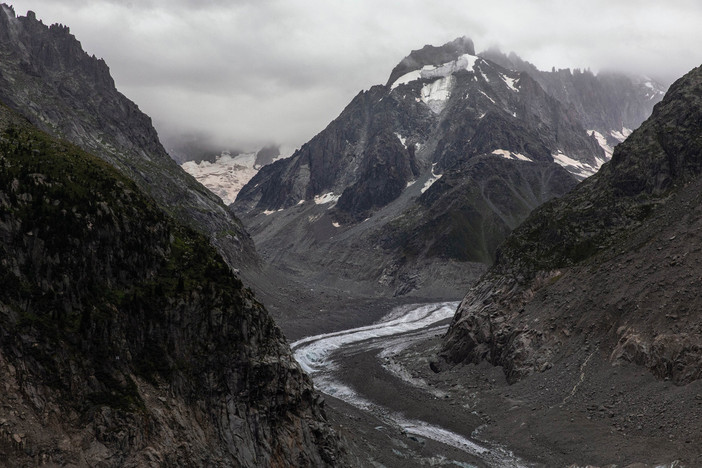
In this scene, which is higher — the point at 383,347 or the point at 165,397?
the point at 165,397

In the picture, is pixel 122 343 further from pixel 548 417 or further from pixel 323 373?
pixel 323 373

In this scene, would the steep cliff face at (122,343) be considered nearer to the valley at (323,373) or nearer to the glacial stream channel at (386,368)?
the valley at (323,373)

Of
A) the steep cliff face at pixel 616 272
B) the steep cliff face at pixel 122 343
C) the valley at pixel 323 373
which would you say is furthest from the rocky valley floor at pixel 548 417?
the steep cliff face at pixel 122 343

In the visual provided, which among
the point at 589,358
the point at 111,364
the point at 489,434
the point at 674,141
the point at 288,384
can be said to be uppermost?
the point at 674,141

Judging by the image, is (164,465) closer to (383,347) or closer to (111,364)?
(111,364)

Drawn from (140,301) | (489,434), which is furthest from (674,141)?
(140,301)

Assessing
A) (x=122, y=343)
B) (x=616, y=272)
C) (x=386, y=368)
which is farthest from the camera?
(x=386, y=368)

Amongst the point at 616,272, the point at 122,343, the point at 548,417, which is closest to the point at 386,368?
the point at 548,417
